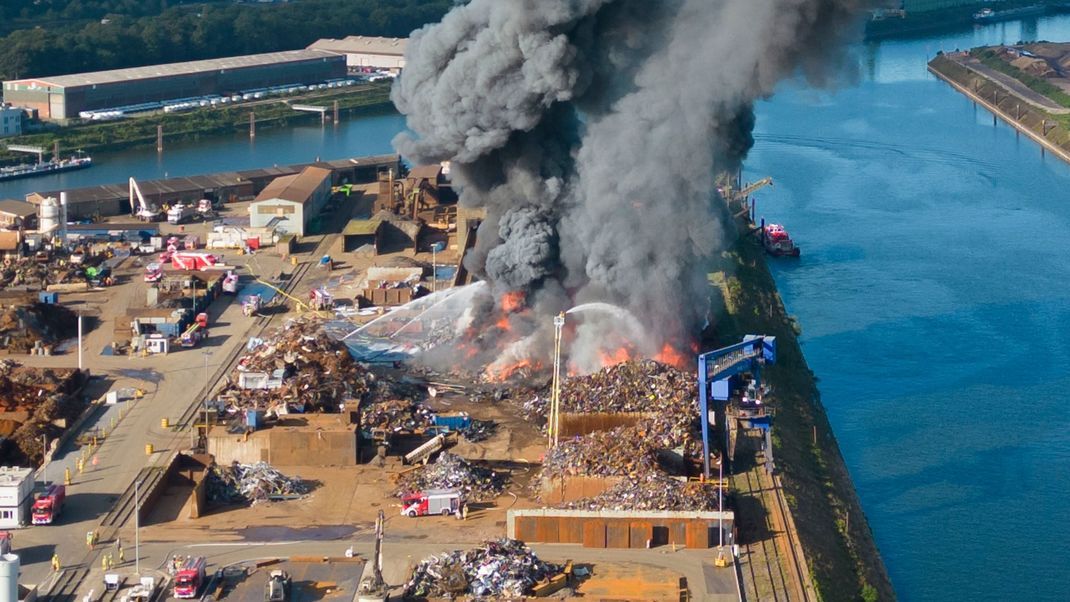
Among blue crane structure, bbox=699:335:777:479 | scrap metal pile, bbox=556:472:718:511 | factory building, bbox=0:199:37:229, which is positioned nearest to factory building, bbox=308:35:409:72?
factory building, bbox=0:199:37:229

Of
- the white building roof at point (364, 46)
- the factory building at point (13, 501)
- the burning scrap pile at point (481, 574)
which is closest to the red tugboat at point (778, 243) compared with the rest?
the burning scrap pile at point (481, 574)

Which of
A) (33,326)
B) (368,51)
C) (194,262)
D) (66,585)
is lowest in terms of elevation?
(66,585)

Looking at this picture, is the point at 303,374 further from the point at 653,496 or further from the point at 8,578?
the point at 8,578

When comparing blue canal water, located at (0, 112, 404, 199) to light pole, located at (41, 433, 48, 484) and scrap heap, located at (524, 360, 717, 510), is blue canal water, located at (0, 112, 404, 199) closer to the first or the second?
light pole, located at (41, 433, 48, 484)

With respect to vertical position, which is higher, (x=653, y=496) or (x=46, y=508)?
(x=653, y=496)

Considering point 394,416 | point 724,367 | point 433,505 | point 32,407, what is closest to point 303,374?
point 394,416

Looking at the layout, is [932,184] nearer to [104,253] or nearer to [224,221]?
[224,221]
